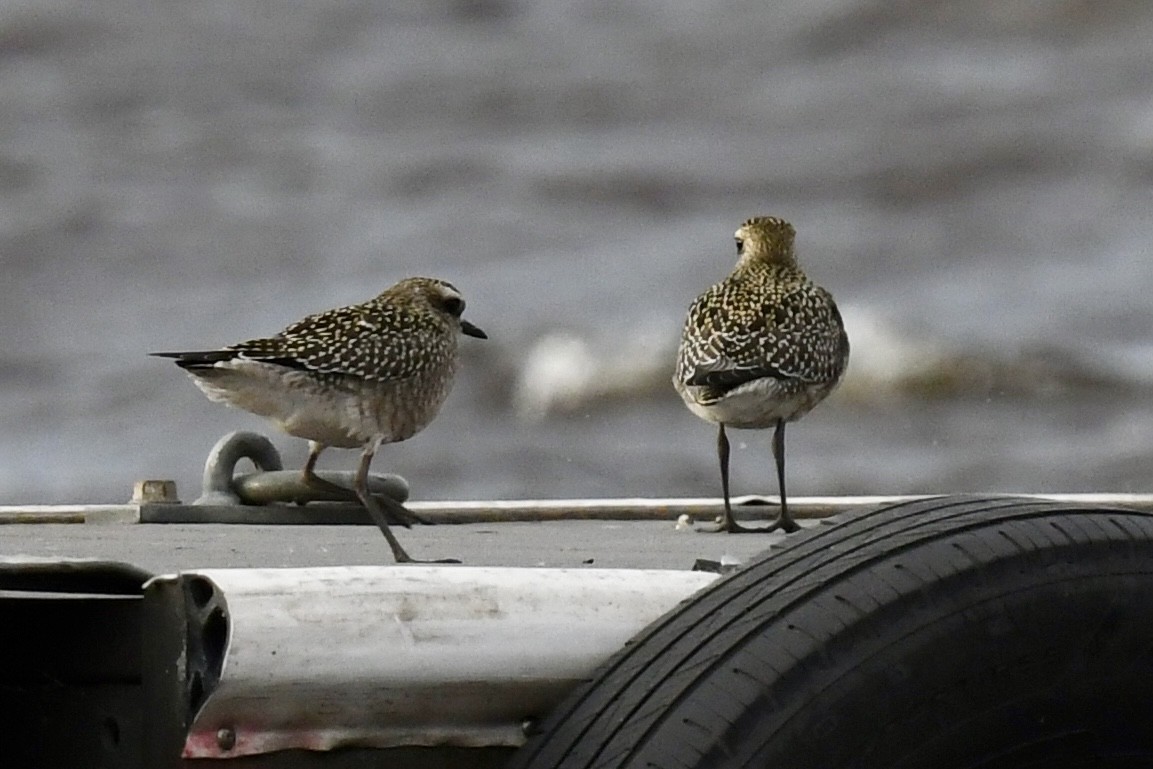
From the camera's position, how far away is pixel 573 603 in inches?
45.7

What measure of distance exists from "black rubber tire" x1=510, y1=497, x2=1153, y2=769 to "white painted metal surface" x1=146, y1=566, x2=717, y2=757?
2 cm

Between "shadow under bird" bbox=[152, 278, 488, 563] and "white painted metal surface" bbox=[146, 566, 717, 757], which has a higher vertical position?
"shadow under bird" bbox=[152, 278, 488, 563]

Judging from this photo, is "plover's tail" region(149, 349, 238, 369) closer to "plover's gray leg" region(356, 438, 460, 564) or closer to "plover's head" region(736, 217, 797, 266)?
"plover's gray leg" region(356, 438, 460, 564)

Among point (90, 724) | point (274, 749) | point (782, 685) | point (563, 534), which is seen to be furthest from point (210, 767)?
point (563, 534)

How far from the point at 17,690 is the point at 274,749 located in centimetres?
23

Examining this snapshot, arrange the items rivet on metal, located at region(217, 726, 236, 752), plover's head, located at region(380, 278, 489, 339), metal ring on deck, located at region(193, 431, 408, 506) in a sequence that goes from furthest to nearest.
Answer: plover's head, located at region(380, 278, 489, 339) < metal ring on deck, located at region(193, 431, 408, 506) < rivet on metal, located at region(217, 726, 236, 752)

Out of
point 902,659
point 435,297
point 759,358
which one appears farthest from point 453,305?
point 902,659

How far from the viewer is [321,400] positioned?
3930 millimetres

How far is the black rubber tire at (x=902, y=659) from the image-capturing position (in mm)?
1079

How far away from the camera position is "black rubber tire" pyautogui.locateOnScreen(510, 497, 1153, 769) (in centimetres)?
108

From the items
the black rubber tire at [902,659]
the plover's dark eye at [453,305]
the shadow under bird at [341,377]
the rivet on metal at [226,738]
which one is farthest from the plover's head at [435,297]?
the rivet on metal at [226,738]

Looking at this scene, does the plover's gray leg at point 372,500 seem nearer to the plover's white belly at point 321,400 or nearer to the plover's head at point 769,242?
the plover's white belly at point 321,400

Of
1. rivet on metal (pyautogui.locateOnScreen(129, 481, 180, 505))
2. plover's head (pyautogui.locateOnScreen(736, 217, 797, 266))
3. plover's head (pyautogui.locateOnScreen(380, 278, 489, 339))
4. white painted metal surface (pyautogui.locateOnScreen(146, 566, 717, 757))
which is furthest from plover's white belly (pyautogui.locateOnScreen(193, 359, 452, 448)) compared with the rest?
white painted metal surface (pyautogui.locateOnScreen(146, 566, 717, 757))

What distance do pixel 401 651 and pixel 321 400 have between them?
2872 millimetres
